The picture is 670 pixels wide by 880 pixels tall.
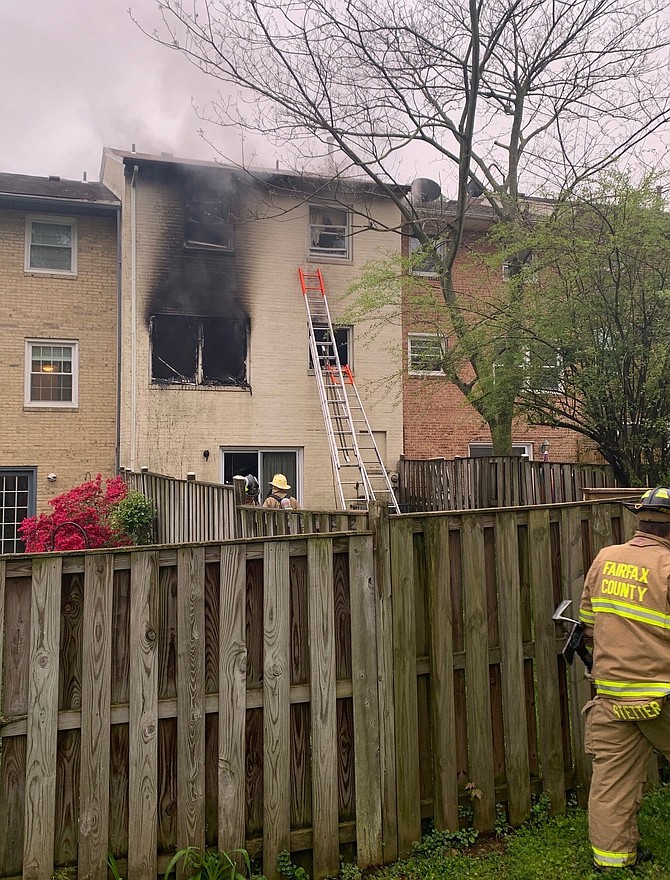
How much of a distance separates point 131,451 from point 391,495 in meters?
5.64

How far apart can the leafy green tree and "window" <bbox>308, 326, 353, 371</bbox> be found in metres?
7.77

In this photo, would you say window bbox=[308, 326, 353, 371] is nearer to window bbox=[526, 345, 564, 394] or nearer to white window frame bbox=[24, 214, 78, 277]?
white window frame bbox=[24, 214, 78, 277]

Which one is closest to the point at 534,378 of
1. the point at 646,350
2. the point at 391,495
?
the point at 646,350

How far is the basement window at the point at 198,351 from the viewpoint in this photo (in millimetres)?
15398

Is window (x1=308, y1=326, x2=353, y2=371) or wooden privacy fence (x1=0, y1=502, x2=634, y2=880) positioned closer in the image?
wooden privacy fence (x1=0, y1=502, x2=634, y2=880)

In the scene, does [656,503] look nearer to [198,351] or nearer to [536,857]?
[536,857]

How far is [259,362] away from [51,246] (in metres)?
5.18

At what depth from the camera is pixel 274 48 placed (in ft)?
44.7

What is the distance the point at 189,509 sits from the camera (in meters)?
9.30

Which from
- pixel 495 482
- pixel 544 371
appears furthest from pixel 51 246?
pixel 544 371

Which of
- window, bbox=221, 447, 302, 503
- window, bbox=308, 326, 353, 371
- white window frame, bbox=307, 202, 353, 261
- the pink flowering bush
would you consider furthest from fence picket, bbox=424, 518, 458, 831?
white window frame, bbox=307, 202, 353, 261

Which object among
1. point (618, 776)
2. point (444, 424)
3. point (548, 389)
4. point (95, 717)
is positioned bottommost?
point (618, 776)

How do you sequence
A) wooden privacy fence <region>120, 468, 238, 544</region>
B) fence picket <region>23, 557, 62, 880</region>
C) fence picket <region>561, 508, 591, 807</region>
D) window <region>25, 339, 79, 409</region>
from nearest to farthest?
1. fence picket <region>23, 557, 62, 880</region>
2. fence picket <region>561, 508, 591, 807</region>
3. wooden privacy fence <region>120, 468, 238, 544</region>
4. window <region>25, 339, 79, 409</region>

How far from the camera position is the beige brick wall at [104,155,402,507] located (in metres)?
15.2
